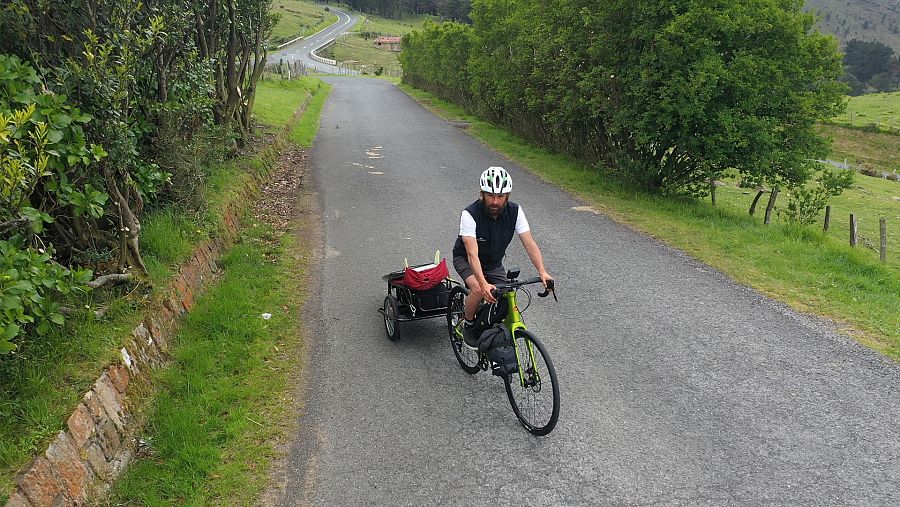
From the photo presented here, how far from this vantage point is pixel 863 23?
17950 centimetres

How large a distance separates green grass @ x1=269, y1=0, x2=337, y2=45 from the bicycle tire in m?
81.5

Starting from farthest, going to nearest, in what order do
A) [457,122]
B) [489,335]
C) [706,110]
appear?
[457,122], [706,110], [489,335]

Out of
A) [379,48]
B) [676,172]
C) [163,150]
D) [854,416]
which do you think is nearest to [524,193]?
[676,172]

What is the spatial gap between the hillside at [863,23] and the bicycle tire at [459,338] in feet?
645

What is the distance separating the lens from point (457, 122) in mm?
24188

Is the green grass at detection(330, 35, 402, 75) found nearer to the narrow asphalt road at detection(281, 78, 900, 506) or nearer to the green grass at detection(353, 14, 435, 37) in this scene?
the green grass at detection(353, 14, 435, 37)

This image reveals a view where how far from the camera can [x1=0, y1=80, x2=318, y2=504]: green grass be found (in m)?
3.52

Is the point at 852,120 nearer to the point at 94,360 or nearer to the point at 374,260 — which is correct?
the point at 374,260

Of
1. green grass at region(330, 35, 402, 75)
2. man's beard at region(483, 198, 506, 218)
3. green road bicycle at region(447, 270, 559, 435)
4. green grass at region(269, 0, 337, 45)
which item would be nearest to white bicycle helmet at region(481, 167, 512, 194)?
man's beard at region(483, 198, 506, 218)

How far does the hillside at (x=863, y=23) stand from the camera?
168 m

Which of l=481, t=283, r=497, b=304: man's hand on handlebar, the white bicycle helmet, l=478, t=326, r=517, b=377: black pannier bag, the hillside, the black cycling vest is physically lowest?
l=478, t=326, r=517, b=377: black pannier bag

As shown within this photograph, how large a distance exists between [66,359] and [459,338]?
3.24 meters

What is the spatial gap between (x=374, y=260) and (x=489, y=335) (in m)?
3.86

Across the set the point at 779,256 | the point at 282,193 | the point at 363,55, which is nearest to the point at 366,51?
the point at 363,55
